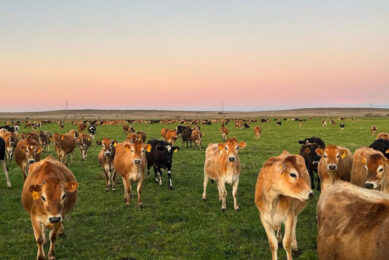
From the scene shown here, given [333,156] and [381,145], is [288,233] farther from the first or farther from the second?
[381,145]

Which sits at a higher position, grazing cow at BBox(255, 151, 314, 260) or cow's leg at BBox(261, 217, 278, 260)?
grazing cow at BBox(255, 151, 314, 260)

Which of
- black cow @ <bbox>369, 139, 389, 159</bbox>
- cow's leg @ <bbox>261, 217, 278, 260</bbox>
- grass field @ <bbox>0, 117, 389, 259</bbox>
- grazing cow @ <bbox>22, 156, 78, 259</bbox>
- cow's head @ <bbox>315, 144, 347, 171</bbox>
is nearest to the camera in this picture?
grazing cow @ <bbox>22, 156, 78, 259</bbox>

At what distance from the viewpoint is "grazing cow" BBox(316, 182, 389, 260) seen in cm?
340

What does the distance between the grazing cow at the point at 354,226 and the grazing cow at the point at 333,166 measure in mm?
5323

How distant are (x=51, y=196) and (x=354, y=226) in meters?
5.22

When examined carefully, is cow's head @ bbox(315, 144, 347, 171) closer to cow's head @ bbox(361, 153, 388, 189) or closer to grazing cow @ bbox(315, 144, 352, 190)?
grazing cow @ bbox(315, 144, 352, 190)

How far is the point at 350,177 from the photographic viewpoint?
10.2 metres

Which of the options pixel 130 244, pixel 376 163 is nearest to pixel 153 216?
pixel 130 244

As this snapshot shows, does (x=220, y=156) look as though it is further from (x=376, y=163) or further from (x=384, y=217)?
→ (x=384, y=217)

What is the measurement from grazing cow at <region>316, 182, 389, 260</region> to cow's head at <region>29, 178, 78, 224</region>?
4.68 m

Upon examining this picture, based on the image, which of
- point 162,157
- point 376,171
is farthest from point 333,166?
point 162,157

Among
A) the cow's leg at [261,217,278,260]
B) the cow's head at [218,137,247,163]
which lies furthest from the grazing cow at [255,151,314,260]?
the cow's head at [218,137,247,163]

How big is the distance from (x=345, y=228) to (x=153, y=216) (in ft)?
22.3

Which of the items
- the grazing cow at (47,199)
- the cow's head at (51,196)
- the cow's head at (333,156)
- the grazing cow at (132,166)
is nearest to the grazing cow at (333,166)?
the cow's head at (333,156)
